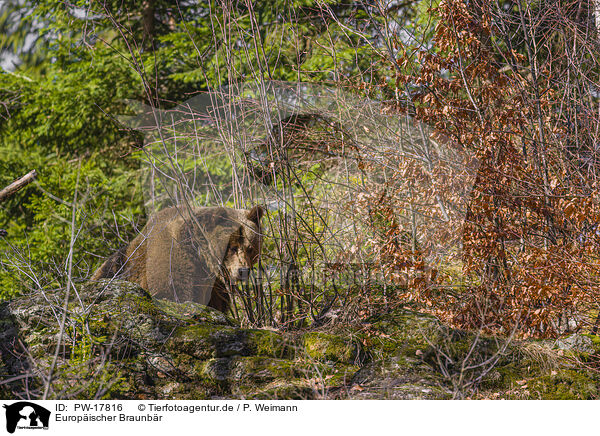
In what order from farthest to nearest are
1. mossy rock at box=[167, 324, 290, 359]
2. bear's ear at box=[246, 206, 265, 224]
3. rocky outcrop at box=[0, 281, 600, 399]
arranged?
bear's ear at box=[246, 206, 265, 224] → mossy rock at box=[167, 324, 290, 359] → rocky outcrop at box=[0, 281, 600, 399]

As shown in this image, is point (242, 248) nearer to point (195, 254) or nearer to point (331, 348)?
point (195, 254)

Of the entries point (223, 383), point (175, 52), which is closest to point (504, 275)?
point (223, 383)

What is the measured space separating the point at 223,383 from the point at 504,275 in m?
2.54

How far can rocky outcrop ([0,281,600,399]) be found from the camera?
132 inches

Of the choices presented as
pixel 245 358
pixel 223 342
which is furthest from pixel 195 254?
pixel 245 358

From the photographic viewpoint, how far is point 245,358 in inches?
147

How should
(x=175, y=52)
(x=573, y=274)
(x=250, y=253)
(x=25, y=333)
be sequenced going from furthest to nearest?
(x=175, y=52)
(x=250, y=253)
(x=573, y=274)
(x=25, y=333)

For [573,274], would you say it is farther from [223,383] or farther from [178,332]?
[178,332]

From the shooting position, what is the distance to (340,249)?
194 inches

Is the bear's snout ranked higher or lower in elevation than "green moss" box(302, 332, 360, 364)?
higher
